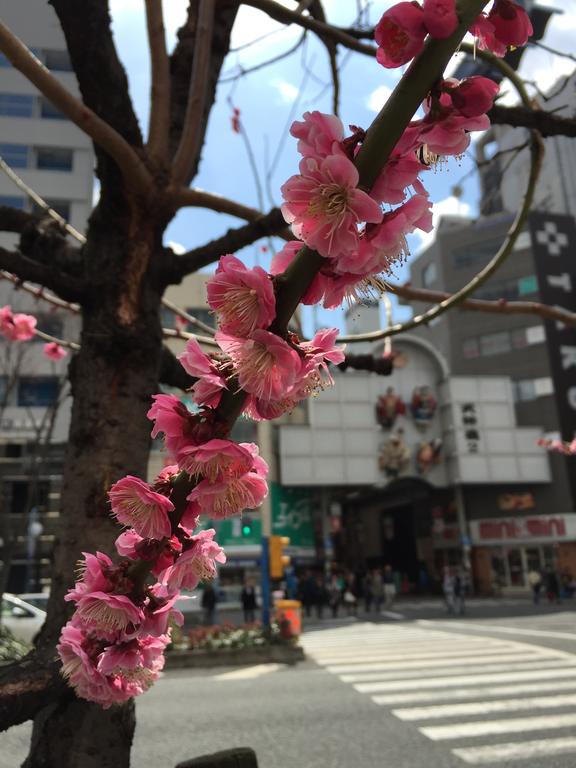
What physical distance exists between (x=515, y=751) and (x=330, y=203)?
6689 millimetres

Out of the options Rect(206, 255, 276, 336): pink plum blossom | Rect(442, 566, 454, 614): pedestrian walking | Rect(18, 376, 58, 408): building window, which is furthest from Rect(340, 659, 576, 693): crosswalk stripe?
Rect(18, 376, 58, 408): building window

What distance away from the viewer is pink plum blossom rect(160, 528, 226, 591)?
1087mm

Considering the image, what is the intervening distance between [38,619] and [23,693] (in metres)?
15.2

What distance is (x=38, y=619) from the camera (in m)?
15.1

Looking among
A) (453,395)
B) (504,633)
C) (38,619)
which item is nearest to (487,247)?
(453,395)

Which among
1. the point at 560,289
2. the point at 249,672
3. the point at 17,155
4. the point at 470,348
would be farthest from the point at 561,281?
the point at 17,155

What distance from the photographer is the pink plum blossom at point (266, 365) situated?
0.93m

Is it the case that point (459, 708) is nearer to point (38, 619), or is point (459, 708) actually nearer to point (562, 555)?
point (38, 619)

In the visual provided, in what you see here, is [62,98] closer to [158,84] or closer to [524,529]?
[158,84]

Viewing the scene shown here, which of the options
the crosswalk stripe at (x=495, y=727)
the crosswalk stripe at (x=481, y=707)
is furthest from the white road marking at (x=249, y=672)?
the crosswalk stripe at (x=495, y=727)

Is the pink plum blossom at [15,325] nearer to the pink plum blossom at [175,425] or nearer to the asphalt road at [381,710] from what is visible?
the asphalt road at [381,710]

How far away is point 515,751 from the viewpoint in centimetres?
602

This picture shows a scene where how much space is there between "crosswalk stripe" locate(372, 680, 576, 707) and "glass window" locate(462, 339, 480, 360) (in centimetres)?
3121

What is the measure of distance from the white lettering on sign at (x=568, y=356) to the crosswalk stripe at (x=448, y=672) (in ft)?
88.2
